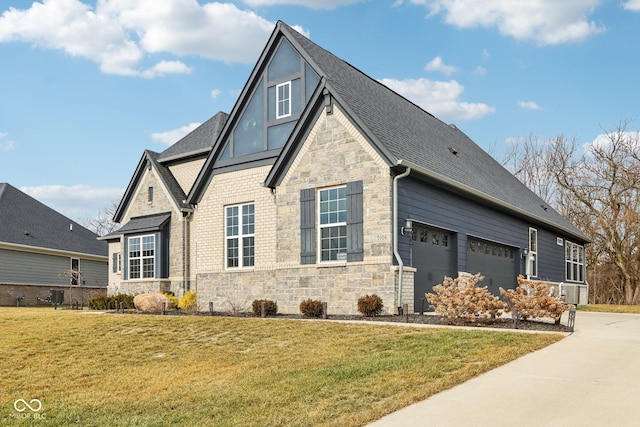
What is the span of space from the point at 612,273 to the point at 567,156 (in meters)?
8.55

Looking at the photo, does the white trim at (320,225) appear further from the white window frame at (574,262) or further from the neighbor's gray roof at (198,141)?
the white window frame at (574,262)

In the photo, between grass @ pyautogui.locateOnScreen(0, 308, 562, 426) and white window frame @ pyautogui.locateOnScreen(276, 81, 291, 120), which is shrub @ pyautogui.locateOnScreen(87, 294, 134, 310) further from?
white window frame @ pyautogui.locateOnScreen(276, 81, 291, 120)

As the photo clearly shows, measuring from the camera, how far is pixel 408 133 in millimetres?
20547

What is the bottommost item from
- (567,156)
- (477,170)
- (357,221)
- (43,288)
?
(43,288)

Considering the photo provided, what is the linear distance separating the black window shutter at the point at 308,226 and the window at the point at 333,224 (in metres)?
0.22

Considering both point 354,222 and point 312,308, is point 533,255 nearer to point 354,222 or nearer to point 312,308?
point 354,222

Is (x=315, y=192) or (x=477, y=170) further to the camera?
(x=477, y=170)

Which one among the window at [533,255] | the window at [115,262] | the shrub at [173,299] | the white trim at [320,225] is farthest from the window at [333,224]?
the window at [115,262]

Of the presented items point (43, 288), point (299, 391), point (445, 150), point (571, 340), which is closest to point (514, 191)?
point (445, 150)

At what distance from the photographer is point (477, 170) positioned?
2458 centimetres

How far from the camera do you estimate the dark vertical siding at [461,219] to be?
691 inches

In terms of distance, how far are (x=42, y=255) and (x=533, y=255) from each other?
26.2m

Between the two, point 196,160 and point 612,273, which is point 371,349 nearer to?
point 196,160

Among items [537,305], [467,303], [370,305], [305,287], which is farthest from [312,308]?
[537,305]
